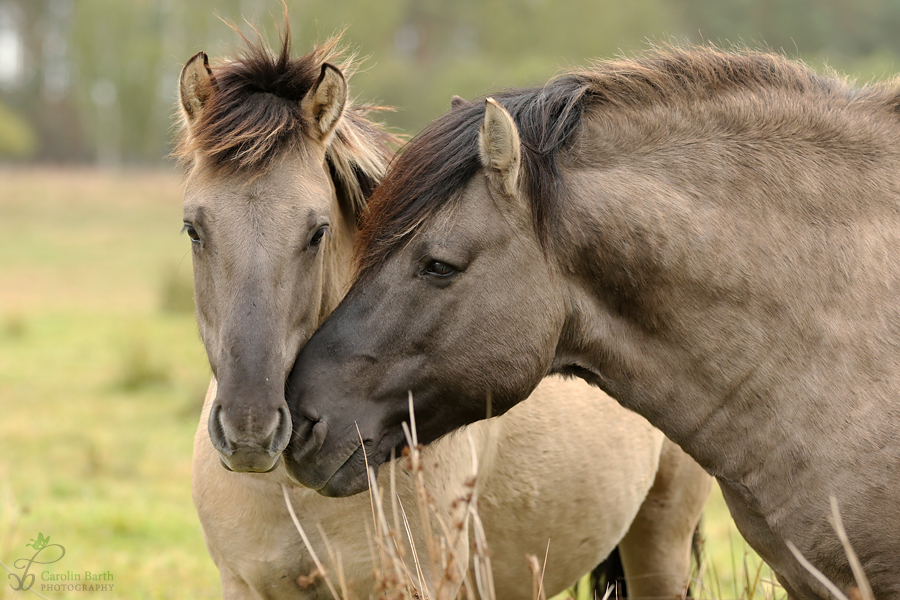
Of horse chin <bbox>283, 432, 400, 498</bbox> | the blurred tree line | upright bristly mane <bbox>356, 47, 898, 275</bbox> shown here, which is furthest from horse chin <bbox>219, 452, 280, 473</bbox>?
the blurred tree line

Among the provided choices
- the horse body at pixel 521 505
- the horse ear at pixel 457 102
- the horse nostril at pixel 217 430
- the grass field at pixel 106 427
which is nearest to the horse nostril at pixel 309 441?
the horse nostril at pixel 217 430

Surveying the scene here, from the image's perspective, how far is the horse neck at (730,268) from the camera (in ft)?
8.63

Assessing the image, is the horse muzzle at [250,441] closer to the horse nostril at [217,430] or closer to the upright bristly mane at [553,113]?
the horse nostril at [217,430]

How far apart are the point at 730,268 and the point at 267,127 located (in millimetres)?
1608

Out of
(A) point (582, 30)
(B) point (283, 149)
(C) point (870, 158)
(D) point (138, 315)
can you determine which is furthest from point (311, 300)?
(A) point (582, 30)

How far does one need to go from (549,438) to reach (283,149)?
1771mm

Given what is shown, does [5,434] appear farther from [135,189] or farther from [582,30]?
[582,30]

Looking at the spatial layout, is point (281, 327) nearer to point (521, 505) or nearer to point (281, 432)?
point (281, 432)

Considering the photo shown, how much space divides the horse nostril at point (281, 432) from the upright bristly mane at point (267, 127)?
84 centimetres

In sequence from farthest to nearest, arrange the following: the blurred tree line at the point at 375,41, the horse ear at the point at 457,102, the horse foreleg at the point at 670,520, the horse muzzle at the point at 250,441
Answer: the blurred tree line at the point at 375,41 → the horse foreleg at the point at 670,520 → the horse ear at the point at 457,102 → the horse muzzle at the point at 250,441

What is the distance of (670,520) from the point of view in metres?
4.51

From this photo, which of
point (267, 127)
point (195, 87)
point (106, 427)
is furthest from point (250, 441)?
point (106, 427)

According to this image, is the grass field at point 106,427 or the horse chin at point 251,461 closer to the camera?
the horse chin at point 251,461

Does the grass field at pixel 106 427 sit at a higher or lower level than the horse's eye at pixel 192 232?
lower
